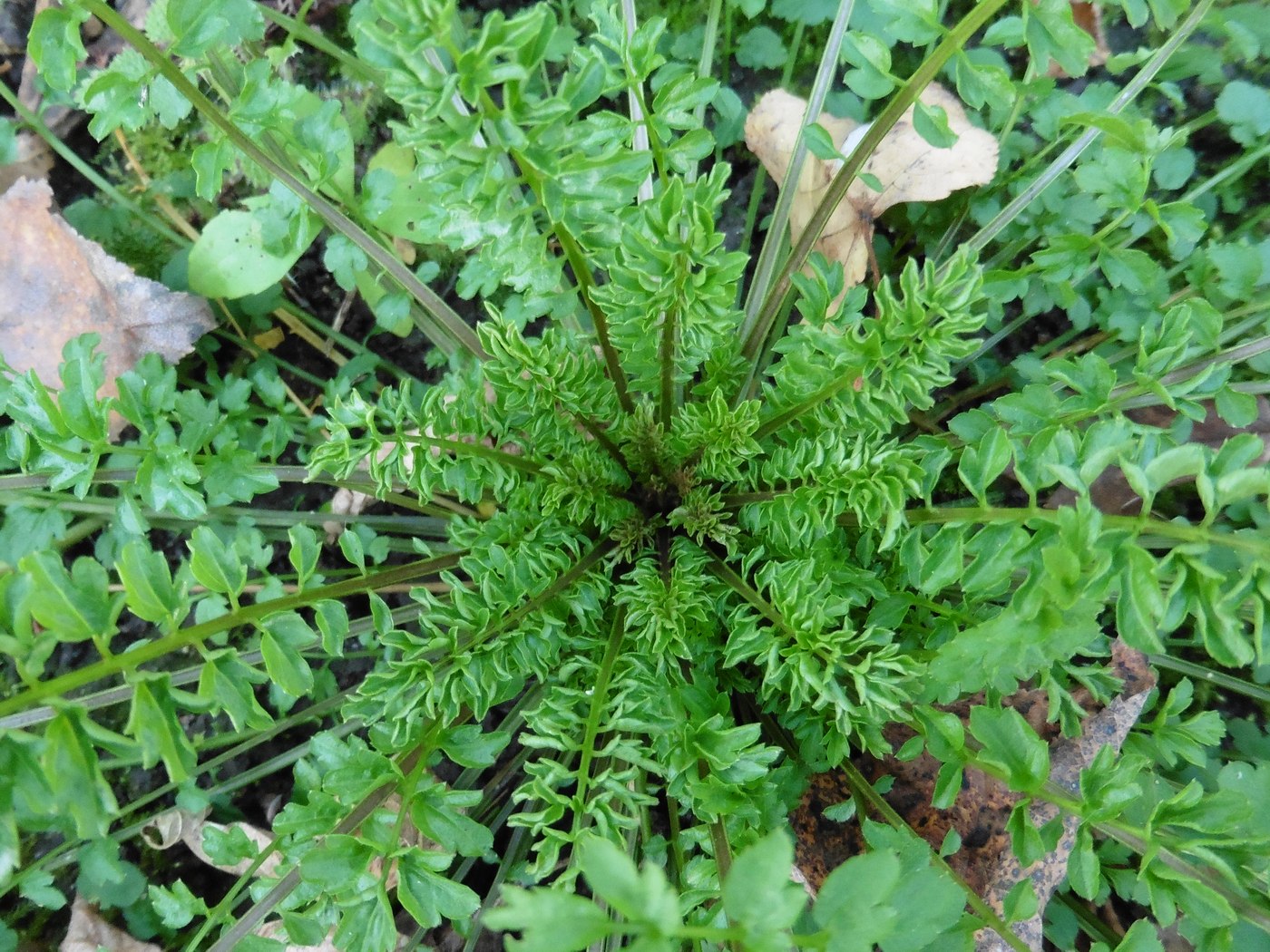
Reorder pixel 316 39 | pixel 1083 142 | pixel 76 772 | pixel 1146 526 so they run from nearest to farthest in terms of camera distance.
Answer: pixel 76 772, pixel 1146 526, pixel 1083 142, pixel 316 39

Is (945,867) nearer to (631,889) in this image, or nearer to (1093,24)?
(631,889)

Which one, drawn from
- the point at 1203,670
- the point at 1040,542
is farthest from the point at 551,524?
the point at 1203,670

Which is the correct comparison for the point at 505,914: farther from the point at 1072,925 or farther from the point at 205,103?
the point at 1072,925

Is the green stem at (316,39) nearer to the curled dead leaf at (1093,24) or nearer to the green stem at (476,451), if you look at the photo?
the green stem at (476,451)

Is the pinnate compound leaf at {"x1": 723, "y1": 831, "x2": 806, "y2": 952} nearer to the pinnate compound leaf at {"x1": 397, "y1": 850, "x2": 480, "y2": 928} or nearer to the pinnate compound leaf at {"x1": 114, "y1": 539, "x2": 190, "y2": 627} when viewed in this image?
the pinnate compound leaf at {"x1": 397, "y1": 850, "x2": 480, "y2": 928}

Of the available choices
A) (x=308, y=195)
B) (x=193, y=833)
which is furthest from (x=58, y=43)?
(x=193, y=833)

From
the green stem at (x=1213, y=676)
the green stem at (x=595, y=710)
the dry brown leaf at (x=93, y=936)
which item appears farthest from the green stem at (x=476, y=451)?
the dry brown leaf at (x=93, y=936)

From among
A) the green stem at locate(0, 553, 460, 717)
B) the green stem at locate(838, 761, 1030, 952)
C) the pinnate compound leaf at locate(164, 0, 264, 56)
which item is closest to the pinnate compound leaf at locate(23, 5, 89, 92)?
the pinnate compound leaf at locate(164, 0, 264, 56)
